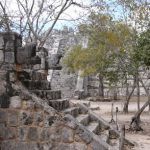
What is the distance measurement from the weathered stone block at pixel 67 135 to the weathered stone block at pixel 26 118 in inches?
25.8

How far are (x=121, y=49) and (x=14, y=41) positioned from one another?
1065cm

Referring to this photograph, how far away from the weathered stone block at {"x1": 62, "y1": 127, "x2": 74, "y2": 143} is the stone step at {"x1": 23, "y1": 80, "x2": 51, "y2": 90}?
1413 millimetres

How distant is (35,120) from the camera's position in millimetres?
8648

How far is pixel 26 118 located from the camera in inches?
343

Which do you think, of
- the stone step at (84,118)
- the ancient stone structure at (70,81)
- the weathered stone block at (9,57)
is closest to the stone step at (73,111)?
the stone step at (84,118)

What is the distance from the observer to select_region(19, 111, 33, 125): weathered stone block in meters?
8.69

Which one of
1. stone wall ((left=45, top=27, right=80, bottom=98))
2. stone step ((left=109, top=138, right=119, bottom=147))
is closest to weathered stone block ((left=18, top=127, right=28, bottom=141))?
stone step ((left=109, top=138, right=119, bottom=147))

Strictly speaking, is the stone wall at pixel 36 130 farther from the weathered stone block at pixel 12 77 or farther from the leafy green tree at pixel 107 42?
the leafy green tree at pixel 107 42

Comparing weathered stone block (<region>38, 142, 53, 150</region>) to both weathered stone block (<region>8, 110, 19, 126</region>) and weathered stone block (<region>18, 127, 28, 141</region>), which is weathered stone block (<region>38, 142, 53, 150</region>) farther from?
weathered stone block (<region>8, 110, 19, 126</region>)

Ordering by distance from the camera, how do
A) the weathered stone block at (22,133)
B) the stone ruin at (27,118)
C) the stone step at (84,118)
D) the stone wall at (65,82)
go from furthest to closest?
the stone wall at (65,82)
the stone step at (84,118)
the weathered stone block at (22,133)
the stone ruin at (27,118)

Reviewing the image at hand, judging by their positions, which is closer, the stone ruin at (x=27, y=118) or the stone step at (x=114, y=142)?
the stone ruin at (x=27, y=118)

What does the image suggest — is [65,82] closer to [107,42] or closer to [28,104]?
[107,42]

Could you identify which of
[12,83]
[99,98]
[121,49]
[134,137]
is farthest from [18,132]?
[99,98]

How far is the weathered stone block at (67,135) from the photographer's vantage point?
848 centimetres
